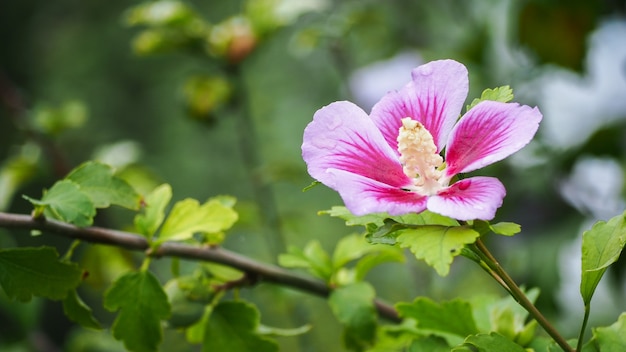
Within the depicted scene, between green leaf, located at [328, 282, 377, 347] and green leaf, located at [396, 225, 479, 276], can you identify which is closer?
green leaf, located at [396, 225, 479, 276]

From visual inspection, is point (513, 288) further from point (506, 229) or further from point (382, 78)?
point (382, 78)

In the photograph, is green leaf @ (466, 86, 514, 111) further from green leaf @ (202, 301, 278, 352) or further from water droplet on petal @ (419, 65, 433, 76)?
→ green leaf @ (202, 301, 278, 352)

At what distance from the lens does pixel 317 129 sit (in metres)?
0.35

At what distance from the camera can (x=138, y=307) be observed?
0.42 metres

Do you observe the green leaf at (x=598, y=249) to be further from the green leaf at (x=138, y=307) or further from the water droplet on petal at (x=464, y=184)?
the green leaf at (x=138, y=307)

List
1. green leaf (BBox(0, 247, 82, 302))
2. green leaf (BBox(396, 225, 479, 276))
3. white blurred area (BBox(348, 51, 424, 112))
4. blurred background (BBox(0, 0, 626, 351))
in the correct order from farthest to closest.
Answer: white blurred area (BBox(348, 51, 424, 112)) < blurred background (BBox(0, 0, 626, 351)) < green leaf (BBox(0, 247, 82, 302)) < green leaf (BBox(396, 225, 479, 276))

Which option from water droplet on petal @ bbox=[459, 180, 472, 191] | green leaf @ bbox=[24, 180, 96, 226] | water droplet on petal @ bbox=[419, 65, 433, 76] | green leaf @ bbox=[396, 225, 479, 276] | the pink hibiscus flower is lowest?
green leaf @ bbox=[396, 225, 479, 276]

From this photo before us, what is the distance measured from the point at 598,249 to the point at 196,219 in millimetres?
229

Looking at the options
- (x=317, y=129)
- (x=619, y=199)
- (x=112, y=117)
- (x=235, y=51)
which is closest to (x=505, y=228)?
(x=317, y=129)

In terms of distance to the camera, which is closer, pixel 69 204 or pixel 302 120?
pixel 69 204

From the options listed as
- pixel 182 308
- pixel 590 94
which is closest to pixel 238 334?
pixel 182 308

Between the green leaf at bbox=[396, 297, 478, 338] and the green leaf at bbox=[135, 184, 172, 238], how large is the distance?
0.16m

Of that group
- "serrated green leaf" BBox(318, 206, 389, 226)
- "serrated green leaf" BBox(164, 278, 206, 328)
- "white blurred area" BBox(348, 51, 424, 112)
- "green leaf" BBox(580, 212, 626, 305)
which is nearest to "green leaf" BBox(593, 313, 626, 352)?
"green leaf" BBox(580, 212, 626, 305)

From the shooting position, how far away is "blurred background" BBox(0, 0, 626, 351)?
2.62ft
